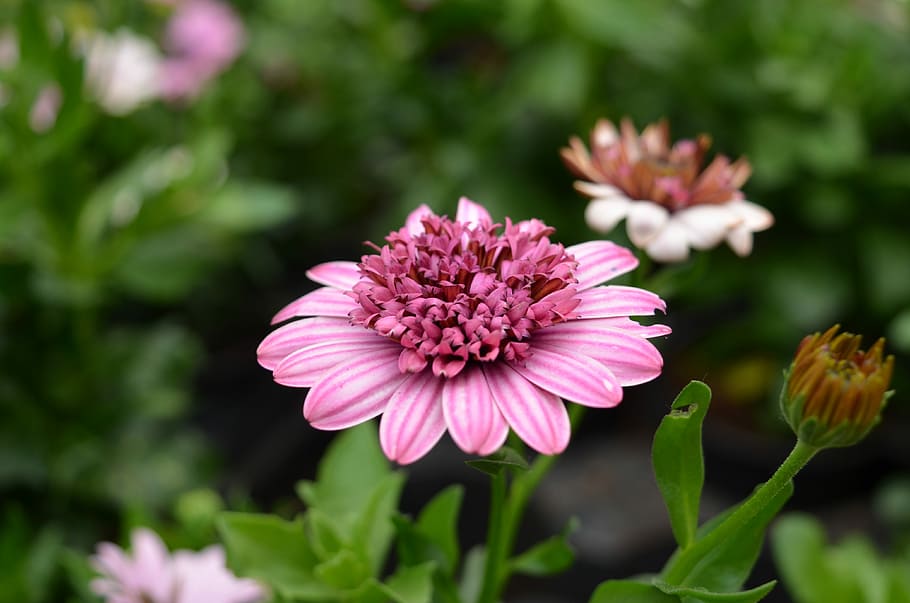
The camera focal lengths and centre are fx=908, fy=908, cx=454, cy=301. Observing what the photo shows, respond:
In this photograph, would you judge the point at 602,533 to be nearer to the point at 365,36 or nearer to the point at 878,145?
the point at 878,145

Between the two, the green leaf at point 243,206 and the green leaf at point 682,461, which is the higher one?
the green leaf at point 243,206

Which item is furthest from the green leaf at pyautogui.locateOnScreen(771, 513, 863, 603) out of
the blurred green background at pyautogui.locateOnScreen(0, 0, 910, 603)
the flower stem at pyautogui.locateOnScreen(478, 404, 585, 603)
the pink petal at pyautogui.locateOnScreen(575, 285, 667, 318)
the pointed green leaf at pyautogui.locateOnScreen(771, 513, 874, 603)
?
the pink petal at pyautogui.locateOnScreen(575, 285, 667, 318)

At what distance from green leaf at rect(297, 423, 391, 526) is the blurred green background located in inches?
10.2

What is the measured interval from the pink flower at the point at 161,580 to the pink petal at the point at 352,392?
0.67 feet

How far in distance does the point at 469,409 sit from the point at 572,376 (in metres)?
0.04

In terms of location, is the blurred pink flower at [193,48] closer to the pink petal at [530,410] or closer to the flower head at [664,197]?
the flower head at [664,197]

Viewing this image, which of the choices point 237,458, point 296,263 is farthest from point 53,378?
point 296,263

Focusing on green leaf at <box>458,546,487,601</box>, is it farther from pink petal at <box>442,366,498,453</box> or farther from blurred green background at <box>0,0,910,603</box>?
blurred green background at <box>0,0,910,603</box>

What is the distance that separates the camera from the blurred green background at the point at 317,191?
2.90 feet

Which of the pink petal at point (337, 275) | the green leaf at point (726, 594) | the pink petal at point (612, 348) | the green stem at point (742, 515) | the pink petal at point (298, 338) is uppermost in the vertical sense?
the pink petal at point (337, 275)

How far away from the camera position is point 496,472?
1.13ft

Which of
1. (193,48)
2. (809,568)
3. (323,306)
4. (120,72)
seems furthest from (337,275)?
(193,48)

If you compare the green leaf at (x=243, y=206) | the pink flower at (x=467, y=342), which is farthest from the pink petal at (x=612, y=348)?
the green leaf at (x=243, y=206)

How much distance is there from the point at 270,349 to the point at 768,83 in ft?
2.92
